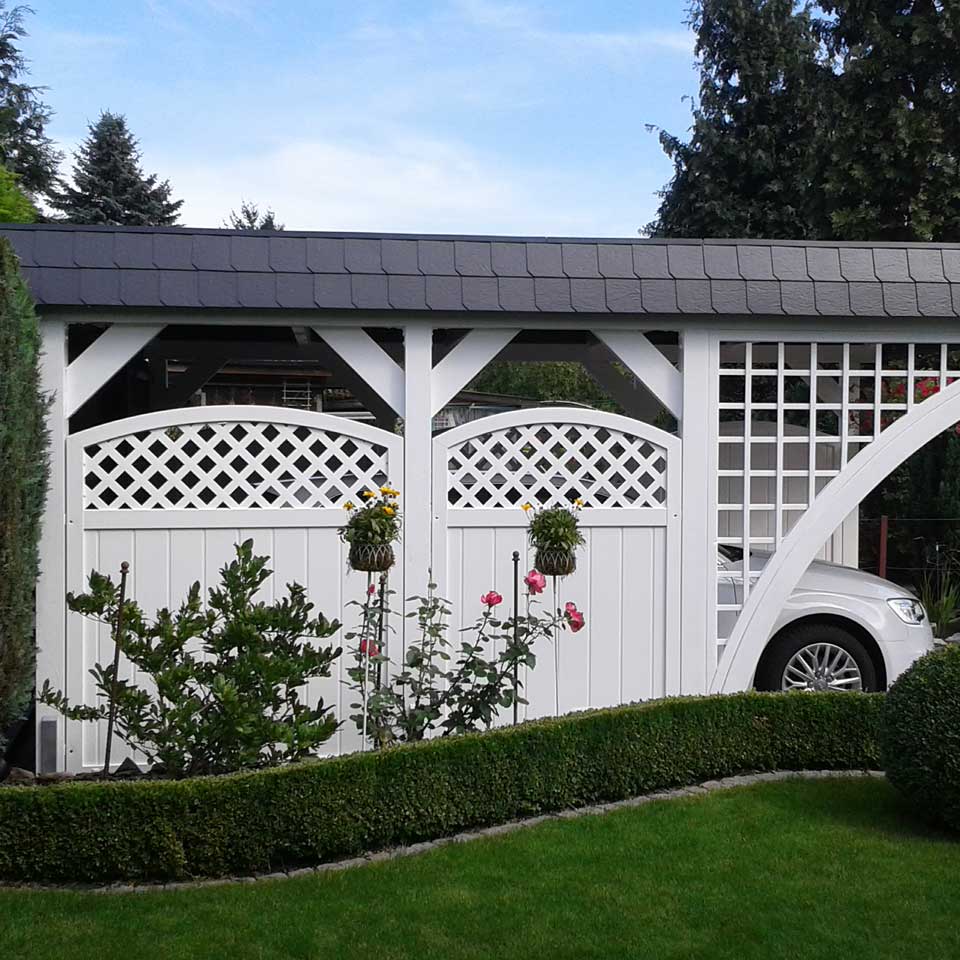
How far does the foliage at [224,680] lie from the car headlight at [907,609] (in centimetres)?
344

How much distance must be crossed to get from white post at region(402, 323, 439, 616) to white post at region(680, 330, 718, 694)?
1.30 meters

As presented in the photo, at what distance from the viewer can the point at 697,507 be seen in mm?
5344

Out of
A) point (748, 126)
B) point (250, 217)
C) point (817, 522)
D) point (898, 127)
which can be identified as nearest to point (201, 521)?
point (817, 522)

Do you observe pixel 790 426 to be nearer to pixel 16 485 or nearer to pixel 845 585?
pixel 845 585

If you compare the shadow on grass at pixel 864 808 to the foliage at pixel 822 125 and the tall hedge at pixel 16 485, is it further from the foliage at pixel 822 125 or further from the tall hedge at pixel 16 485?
the foliage at pixel 822 125

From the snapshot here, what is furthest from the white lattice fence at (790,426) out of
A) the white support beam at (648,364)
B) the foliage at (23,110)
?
the foliage at (23,110)

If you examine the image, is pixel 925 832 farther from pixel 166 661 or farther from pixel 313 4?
pixel 313 4

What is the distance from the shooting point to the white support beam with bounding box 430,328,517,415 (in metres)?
5.17

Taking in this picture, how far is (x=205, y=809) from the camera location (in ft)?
12.6

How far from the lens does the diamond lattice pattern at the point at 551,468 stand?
17.1 feet

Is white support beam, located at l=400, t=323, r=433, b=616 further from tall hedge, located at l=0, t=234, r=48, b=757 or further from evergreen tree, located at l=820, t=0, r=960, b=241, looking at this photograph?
evergreen tree, located at l=820, t=0, r=960, b=241

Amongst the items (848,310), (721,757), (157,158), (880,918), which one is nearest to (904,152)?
(848,310)

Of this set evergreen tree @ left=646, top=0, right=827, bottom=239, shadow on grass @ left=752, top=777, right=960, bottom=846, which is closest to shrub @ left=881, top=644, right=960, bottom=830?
shadow on grass @ left=752, top=777, right=960, bottom=846

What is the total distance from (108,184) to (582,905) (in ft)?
80.2
